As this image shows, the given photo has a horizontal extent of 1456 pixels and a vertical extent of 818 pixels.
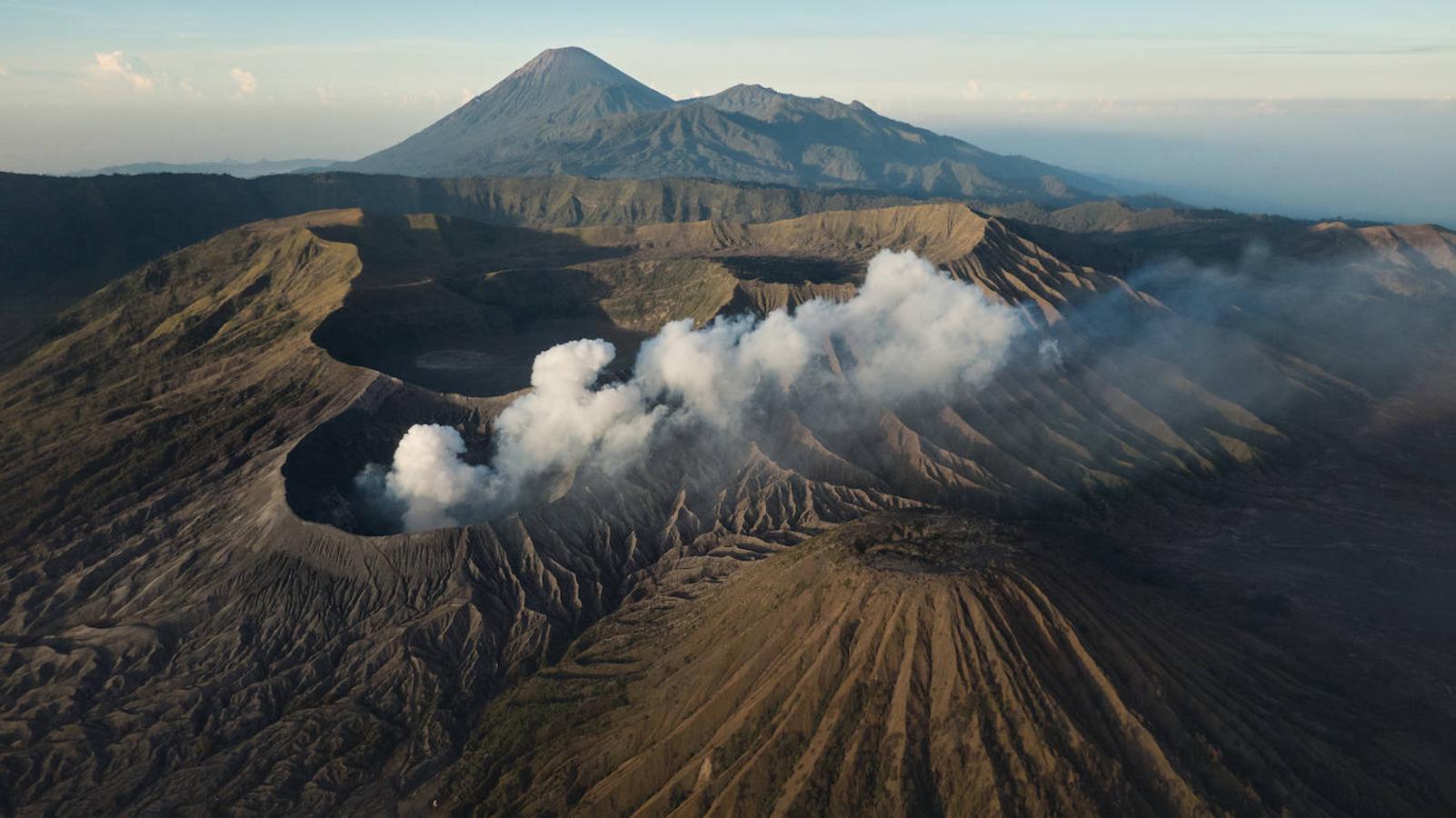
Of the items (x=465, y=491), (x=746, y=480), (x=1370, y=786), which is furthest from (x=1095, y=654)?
(x=465, y=491)

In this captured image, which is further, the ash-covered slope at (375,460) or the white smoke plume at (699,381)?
the white smoke plume at (699,381)

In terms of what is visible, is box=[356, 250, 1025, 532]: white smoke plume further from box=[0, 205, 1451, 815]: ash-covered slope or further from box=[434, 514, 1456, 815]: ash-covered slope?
box=[434, 514, 1456, 815]: ash-covered slope

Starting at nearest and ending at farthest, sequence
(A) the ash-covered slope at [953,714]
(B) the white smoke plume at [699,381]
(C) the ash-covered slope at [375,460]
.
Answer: (A) the ash-covered slope at [953,714] < (C) the ash-covered slope at [375,460] < (B) the white smoke plume at [699,381]

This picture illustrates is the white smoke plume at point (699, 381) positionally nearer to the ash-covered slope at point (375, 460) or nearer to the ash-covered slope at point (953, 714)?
the ash-covered slope at point (375, 460)

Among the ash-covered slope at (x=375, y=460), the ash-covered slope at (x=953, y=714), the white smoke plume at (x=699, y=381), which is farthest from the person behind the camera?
the white smoke plume at (x=699, y=381)

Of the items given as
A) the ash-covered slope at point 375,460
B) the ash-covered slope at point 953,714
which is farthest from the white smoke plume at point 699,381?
the ash-covered slope at point 953,714

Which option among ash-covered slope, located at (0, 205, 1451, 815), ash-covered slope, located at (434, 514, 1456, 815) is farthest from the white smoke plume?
ash-covered slope, located at (434, 514, 1456, 815)

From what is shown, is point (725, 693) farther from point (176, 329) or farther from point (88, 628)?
point (176, 329)
